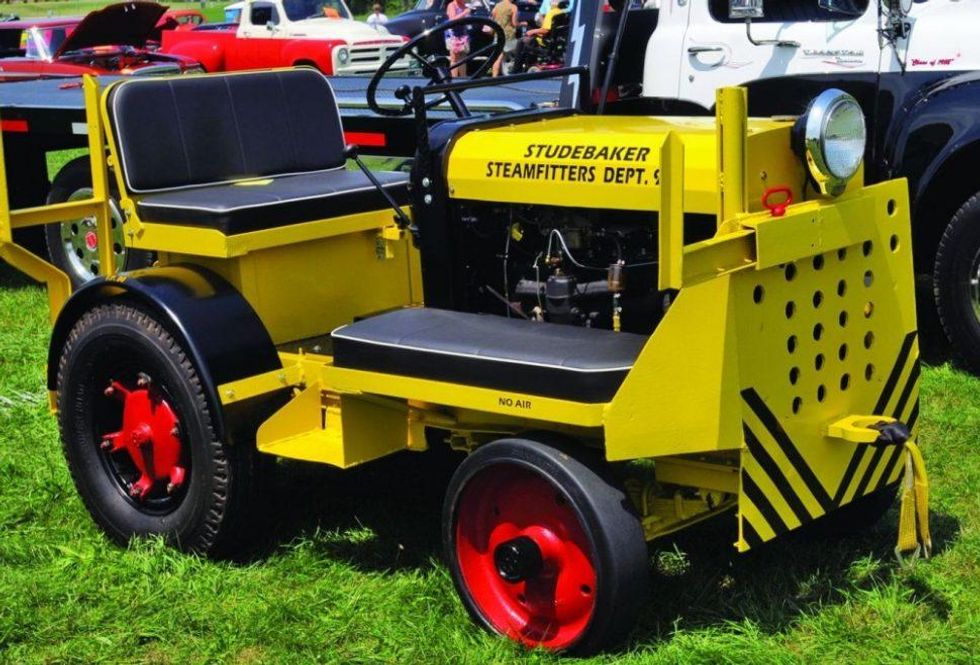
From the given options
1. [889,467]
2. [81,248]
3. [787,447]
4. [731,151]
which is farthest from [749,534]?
[81,248]

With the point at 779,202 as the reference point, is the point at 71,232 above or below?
below

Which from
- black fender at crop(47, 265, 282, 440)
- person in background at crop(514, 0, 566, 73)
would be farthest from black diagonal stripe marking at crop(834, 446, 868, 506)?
person in background at crop(514, 0, 566, 73)

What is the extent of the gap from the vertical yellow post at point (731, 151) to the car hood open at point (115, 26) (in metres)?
13.5

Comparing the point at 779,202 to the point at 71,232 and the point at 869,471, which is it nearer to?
the point at 869,471

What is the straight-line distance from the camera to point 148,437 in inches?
174

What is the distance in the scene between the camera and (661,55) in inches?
268

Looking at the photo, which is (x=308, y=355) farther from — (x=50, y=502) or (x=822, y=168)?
(x=822, y=168)

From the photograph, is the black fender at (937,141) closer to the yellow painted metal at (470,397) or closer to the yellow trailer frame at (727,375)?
the yellow trailer frame at (727,375)

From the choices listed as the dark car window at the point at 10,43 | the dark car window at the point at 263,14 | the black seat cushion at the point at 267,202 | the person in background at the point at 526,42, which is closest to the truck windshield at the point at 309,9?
the dark car window at the point at 263,14

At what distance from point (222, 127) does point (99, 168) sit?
17.6 inches

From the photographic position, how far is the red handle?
358 centimetres

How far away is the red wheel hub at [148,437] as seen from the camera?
14.3 ft

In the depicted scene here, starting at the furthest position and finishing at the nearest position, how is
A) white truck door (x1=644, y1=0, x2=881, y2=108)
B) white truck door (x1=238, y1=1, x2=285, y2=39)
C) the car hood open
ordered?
white truck door (x1=238, y1=1, x2=285, y2=39) < the car hood open < white truck door (x1=644, y1=0, x2=881, y2=108)

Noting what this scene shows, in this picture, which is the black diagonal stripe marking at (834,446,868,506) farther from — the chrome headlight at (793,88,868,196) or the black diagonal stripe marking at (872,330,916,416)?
the chrome headlight at (793,88,868,196)
